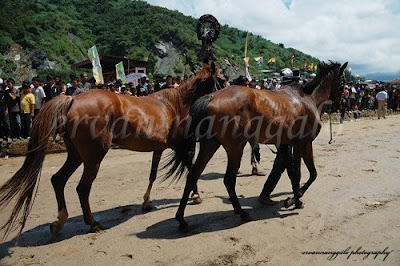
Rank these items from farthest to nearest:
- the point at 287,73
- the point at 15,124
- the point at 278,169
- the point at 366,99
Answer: the point at 366,99 → the point at 15,124 → the point at 287,73 → the point at 278,169

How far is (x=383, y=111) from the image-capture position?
20547mm

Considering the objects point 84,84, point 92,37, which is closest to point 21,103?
point 84,84

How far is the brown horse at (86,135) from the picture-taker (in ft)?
13.3

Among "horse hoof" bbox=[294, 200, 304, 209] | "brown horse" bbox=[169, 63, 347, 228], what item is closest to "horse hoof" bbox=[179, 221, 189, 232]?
"brown horse" bbox=[169, 63, 347, 228]

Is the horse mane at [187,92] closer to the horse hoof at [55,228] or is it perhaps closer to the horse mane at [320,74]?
the horse mane at [320,74]

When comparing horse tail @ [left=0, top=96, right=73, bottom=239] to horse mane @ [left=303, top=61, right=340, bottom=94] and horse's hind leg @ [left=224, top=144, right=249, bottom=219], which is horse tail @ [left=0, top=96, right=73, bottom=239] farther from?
horse mane @ [left=303, top=61, right=340, bottom=94]

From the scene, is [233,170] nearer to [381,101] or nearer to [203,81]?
[203,81]

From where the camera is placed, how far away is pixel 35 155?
4121mm

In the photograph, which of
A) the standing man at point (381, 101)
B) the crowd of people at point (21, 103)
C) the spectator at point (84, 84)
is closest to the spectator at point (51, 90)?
the crowd of people at point (21, 103)

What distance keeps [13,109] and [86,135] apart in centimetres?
716

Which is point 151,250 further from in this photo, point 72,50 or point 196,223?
point 72,50

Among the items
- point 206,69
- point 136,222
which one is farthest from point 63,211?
point 206,69

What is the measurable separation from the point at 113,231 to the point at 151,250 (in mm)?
880

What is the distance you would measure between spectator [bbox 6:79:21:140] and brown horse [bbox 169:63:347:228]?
728cm
